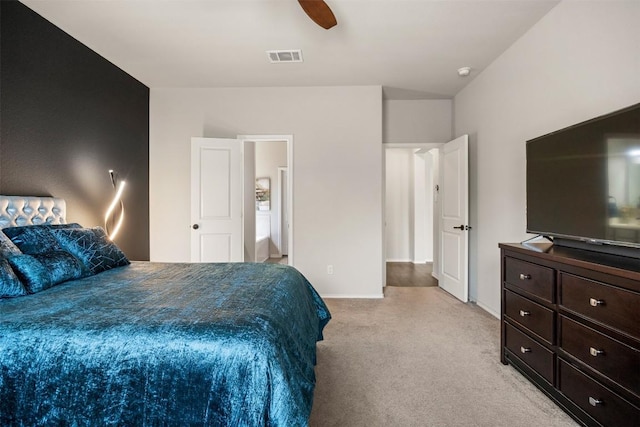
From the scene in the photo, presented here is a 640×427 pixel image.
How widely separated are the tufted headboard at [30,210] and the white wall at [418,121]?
387 centimetres

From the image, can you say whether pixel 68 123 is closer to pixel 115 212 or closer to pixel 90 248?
pixel 115 212

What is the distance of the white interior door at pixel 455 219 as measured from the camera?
12.2ft

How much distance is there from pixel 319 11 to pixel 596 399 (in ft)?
8.70

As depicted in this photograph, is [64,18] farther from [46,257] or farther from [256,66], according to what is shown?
[46,257]

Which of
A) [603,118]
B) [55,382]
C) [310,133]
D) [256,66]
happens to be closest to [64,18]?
[256,66]

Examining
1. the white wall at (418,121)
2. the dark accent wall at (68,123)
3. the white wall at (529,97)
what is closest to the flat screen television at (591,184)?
the white wall at (529,97)

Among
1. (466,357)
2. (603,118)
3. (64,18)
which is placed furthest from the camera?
(64,18)

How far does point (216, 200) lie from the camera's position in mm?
3895

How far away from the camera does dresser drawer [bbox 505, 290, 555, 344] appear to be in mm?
1776

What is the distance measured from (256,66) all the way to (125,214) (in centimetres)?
236

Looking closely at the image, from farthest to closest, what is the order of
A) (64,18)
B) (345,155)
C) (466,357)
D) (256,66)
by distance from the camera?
(345,155) → (256,66) → (64,18) → (466,357)

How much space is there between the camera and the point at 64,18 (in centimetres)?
260

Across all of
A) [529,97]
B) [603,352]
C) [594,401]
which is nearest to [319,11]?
[529,97]

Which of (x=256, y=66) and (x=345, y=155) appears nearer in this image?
(x=256, y=66)
